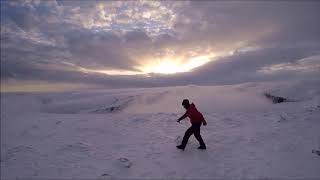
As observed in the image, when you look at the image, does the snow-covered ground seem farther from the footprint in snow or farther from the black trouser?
the black trouser

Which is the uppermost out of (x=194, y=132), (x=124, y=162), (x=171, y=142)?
(x=194, y=132)

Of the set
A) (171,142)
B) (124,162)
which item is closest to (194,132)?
(171,142)

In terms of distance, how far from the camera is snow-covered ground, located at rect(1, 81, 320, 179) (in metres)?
10.6

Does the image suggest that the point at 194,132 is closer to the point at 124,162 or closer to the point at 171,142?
the point at 171,142

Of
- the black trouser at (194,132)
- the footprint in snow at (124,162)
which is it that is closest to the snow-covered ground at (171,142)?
the footprint in snow at (124,162)

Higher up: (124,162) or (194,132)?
(194,132)

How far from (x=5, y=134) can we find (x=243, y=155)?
12.1 meters

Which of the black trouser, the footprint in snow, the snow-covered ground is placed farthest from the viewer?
the black trouser

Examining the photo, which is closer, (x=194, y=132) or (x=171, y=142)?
(x=194, y=132)

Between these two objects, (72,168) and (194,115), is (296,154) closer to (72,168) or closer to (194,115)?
(194,115)

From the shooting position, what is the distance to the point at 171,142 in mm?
12891

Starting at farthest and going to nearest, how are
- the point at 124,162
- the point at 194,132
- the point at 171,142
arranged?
the point at 171,142, the point at 194,132, the point at 124,162

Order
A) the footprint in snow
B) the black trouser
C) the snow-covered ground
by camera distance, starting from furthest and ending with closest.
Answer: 1. the black trouser
2. the footprint in snow
3. the snow-covered ground

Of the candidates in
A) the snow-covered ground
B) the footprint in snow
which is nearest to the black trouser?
the snow-covered ground
